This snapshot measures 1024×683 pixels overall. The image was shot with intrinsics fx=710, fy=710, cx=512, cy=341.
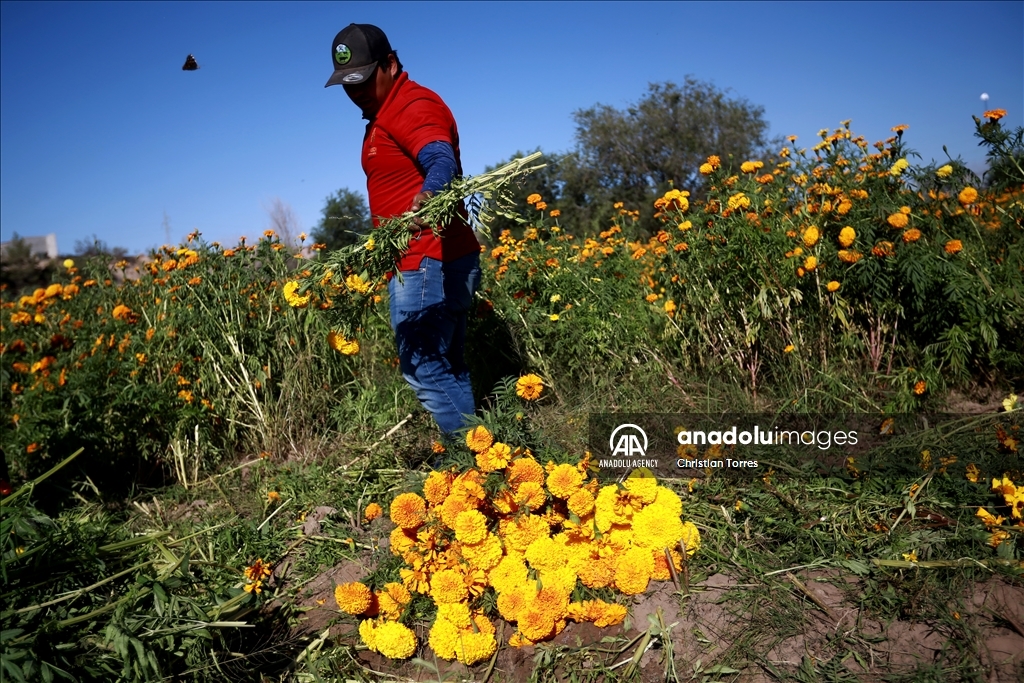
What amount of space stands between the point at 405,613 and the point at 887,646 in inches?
57.2

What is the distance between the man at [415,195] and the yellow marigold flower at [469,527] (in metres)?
0.59

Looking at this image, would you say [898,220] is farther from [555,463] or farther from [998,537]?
[555,463]

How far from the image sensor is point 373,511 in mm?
2879

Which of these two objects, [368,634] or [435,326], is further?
[435,326]

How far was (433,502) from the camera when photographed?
8.00 feet

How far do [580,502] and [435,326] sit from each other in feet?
3.36

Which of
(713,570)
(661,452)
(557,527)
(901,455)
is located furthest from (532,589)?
(901,455)

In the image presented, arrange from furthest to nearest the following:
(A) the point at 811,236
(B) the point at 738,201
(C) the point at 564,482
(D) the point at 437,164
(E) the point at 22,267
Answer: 1. (E) the point at 22,267
2. (B) the point at 738,201
3. (A) the point at 811,236
4. (D) the point at 437,164
5. (C) the point at 564,482

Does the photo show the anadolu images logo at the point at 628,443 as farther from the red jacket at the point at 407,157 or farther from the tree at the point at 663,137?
the tree at the point at 663,137

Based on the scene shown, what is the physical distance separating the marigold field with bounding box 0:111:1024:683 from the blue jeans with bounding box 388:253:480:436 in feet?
0.52

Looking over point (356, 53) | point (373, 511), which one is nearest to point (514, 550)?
point (373, 511)

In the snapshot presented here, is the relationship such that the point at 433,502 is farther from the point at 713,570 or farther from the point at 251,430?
the point at 251,430

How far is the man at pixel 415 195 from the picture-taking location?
282 centimetres

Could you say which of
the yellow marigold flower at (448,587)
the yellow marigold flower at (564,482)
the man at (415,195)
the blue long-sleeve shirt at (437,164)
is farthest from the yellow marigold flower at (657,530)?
the blue long-sleeve shirt at (437,164)
